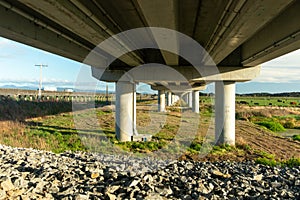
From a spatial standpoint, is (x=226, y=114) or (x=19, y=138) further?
(x=226, y=114)

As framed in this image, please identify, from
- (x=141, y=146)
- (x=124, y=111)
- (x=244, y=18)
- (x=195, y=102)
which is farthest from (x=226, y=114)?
(x=195, y=102)

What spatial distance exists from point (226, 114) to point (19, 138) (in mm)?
12429

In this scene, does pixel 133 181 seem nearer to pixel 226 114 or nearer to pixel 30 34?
pixel 30 34

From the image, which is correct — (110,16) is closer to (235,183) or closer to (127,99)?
(235,183)

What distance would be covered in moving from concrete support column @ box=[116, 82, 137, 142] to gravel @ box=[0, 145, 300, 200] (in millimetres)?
8797

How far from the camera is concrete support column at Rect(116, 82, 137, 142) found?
18953 millimetres

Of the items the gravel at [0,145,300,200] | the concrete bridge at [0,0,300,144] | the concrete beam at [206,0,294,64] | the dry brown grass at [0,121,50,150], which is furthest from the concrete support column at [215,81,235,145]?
the dry brown grass at [0,121,50,150]

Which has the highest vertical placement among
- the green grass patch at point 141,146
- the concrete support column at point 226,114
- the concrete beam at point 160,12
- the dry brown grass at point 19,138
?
the concrete beam at point 160,12

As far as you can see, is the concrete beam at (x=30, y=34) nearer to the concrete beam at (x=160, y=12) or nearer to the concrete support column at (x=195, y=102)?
the concrete beam at (x=160, y=12)

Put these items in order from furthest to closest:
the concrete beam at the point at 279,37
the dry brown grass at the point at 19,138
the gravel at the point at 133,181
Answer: the dry brown grass at the point at 19,138
the concrete beam at the point at 279,37
the gravel at the point at 133,181

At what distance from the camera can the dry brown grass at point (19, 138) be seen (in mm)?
15148

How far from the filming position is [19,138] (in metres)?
16.5

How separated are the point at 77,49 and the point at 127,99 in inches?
235

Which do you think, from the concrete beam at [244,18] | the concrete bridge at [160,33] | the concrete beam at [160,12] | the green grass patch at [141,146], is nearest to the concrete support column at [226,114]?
the concrete bridge at [160,33]
